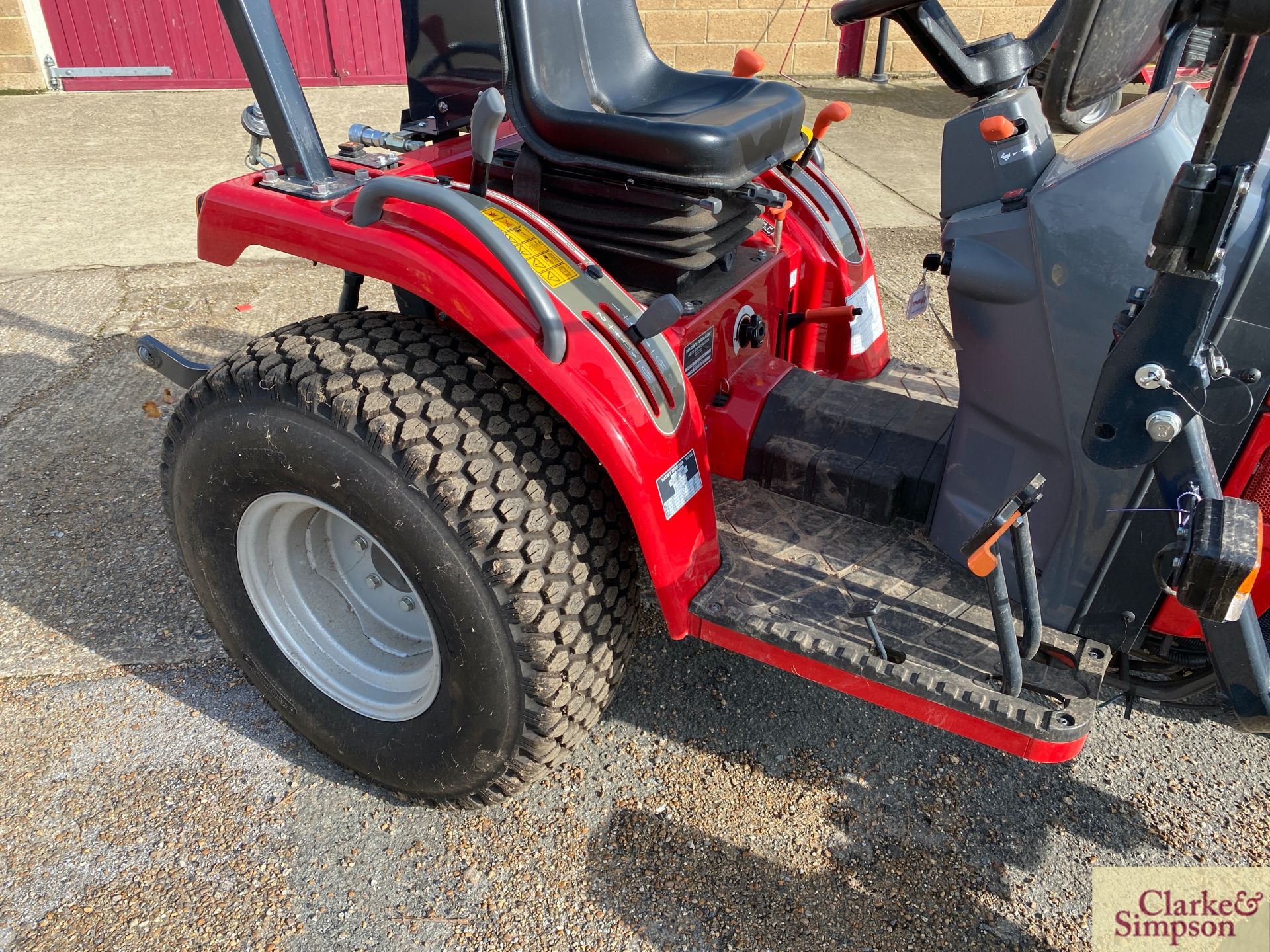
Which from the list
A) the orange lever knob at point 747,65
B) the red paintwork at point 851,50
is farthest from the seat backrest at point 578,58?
the red paintwork at point 851,50

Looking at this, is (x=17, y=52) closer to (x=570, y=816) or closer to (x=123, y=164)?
(x=123, y=164)

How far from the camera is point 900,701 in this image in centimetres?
157

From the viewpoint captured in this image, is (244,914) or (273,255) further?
(273,255)

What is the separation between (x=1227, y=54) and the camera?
108 cm

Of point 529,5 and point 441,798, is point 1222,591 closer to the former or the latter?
point 441,798

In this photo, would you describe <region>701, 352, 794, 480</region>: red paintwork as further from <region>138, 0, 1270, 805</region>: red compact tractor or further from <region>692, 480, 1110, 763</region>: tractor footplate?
<region>692, 480, 1110, 763</region>: tractor footplate

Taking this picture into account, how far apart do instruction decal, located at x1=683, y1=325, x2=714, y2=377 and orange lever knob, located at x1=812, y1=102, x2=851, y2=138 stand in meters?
0.62

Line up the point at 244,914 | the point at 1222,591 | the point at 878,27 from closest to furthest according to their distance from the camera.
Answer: the point at 1222,591 < the point at 244,914 < the point at 878,27

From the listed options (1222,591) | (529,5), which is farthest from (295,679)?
(1222,591)

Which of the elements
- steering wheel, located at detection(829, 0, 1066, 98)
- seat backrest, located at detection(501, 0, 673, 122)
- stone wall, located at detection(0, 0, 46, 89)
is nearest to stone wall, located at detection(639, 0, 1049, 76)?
stone wall, located at detection(0, 0, 46, 89)

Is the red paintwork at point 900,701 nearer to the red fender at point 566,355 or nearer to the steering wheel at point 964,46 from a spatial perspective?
the red fender at point 566,355

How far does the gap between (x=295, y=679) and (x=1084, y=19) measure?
6.33ft

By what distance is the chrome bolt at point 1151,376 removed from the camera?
1246mm

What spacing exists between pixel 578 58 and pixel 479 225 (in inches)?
30.0
